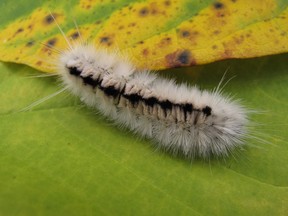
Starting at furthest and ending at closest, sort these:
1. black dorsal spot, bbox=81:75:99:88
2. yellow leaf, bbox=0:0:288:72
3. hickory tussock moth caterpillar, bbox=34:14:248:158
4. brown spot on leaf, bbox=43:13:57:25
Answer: brown spot on leaf, bbox=43:13:57:25 < black dorsal spot, bbox=81:75:99:88 < hickory tussock moth caterpillar, bbox=34:14:248:158 < yellow leaf, bbox=0:0:288:72

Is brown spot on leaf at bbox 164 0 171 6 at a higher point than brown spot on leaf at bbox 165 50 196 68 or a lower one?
higher

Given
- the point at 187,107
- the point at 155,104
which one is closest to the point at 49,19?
the point at 155,104

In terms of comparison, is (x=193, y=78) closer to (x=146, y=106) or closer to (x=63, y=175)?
(x=146, y=106)

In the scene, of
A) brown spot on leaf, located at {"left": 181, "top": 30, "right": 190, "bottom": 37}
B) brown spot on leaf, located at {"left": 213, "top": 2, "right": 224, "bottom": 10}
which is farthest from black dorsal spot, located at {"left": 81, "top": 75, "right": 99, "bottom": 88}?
brown spot on leaf, located at {"left": 213, "top": 2, "right": 224, "bottom": 10}

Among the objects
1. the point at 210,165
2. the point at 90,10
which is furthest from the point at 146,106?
the point at 90,10

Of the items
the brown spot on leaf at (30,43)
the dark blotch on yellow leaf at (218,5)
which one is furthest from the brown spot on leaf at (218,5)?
the brown spot on leaf at (30,43)

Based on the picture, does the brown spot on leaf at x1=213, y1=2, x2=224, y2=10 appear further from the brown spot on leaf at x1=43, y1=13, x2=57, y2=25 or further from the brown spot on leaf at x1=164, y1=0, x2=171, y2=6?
the brown spot on leaf at x1=43, y1=13, x2=57, y2=25
